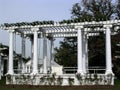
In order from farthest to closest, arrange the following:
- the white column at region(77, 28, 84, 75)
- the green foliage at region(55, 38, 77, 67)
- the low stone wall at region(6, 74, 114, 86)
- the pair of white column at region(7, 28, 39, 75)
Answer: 1. the green foliage at region(55, 38, 77, 67)
2. the pair of white column at region(7, 28, 39, 75)
3. the white column at region(77, 28, 84, 75)
4. the low stone wall at region(6, 74, 114, 86)

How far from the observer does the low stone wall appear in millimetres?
27297

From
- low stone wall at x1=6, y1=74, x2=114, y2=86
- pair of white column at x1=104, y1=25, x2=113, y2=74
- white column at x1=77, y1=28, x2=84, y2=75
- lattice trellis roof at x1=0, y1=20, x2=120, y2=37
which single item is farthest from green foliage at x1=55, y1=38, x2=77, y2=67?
pair of white column at x1=104, y1=25, x2=113, y2=74

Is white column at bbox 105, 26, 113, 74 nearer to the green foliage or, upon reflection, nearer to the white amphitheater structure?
the white amphitheater structure

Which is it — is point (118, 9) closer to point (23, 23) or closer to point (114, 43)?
point (114, 43)

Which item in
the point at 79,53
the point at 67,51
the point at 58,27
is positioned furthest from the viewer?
the point at 67,51

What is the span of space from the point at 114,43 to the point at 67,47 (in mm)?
12637

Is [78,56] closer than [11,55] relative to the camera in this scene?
Yes

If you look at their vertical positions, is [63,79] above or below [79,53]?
below

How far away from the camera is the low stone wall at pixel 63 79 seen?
2730 cm

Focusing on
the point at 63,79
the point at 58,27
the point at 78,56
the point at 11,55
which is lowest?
the point at 63,79

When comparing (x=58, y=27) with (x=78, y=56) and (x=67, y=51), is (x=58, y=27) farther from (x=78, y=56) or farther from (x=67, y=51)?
(x=67, y=51)

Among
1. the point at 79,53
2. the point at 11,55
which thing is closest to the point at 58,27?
the point at 79,53

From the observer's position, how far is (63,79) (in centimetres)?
2831

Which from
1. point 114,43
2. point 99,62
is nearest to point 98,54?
point 99,62
